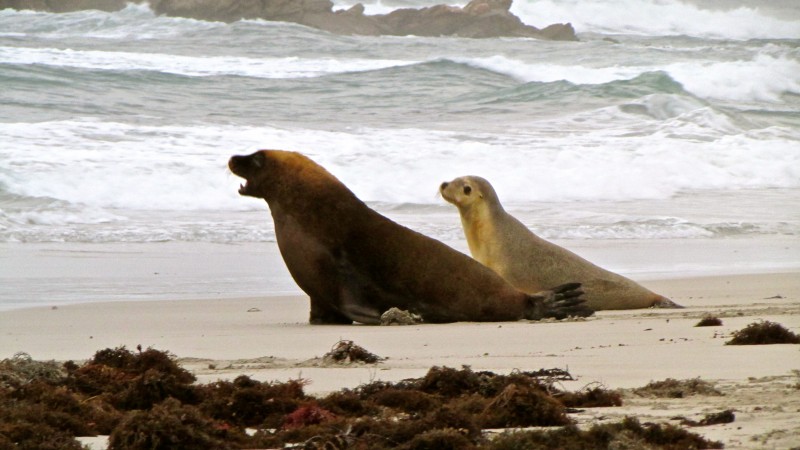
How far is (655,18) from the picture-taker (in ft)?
180

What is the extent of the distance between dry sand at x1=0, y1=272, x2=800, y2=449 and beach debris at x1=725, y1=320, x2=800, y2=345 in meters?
0.11

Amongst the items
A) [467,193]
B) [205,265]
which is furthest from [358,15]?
[467,193]

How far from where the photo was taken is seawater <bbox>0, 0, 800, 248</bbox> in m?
13.7

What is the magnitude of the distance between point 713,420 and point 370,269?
146 inches

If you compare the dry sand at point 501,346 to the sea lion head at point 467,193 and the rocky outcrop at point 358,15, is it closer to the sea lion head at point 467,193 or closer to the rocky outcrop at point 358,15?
the sea lion head at point 467,193

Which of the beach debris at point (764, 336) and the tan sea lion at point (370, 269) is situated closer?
the beach debris at point (764, 336)

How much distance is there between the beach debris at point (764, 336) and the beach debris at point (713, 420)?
6.71 feet

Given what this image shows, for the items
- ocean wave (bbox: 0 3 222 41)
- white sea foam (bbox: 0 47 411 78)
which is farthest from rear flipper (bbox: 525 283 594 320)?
ocean wave (bbox: 0 3 222 41)

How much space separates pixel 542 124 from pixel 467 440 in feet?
61.0

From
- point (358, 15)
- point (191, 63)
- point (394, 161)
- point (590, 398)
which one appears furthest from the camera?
point (358, 15)

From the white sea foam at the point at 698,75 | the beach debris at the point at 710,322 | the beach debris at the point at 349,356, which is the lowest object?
the beach debris at the point at 349,356

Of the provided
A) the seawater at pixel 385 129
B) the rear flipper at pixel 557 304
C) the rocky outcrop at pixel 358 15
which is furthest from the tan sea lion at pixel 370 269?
the rocky outcrop at pixel 358 15

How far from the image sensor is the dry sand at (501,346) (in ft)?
13.8

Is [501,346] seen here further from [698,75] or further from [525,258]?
[698,75]
